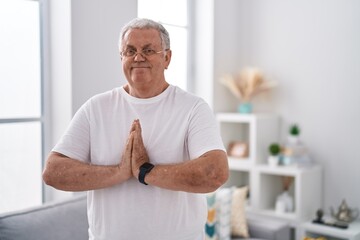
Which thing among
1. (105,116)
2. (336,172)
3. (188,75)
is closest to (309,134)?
(336,172)

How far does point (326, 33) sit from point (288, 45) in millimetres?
328

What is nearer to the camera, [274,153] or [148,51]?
[148,51]

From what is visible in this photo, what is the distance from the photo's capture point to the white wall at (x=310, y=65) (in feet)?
11.8

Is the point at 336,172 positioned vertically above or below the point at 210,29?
below

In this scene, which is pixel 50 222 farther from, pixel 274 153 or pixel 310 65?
pixel 310 65

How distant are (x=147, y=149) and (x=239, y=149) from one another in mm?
2365

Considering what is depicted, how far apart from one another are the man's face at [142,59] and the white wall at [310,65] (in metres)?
2.31

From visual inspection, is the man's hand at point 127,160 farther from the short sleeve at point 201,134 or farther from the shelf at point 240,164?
the shelf at point 240,164

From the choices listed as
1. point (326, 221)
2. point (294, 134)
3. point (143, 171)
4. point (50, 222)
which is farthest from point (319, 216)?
point (143, 171)

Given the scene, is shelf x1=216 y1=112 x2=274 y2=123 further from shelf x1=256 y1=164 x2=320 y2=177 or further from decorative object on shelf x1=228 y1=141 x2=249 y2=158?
shelf x1=256 y1=164 x2=320 y2=177

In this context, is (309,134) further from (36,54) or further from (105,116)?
(105,116)

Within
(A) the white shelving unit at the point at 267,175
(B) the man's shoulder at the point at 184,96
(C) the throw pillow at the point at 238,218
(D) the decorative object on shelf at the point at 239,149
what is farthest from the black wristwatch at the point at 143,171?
(D) the decorative object on shelf at the point at 239,149

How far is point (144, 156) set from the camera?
1568 mm

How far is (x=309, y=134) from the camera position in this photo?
3803mm
